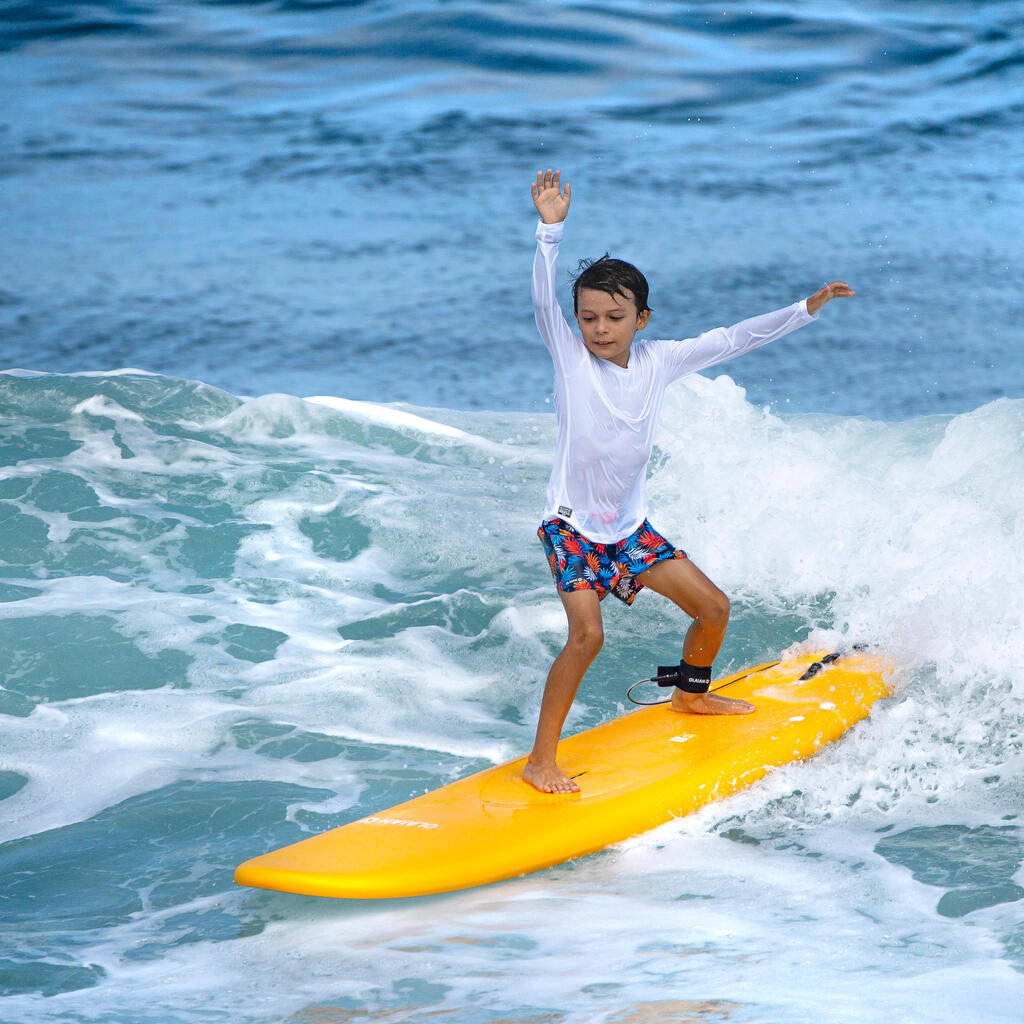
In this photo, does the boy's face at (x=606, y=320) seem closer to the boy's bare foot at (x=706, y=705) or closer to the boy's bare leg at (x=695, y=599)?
the boy's bare leg at (x=695, y=599)

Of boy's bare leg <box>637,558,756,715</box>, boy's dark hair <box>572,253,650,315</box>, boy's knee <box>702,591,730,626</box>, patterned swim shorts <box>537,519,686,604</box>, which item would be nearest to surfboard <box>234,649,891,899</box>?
boy's bare leg <box>637,558,756,715</box>

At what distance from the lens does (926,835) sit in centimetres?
337

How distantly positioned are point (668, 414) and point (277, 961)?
17.3ft

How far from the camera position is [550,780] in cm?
344

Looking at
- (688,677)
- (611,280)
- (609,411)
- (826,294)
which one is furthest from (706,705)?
(611,280)

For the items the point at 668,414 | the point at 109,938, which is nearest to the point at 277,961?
the point at 109,938

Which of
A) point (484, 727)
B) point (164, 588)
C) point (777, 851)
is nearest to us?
point (777, 851)

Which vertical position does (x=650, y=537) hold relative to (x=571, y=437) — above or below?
below

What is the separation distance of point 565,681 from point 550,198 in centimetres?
125

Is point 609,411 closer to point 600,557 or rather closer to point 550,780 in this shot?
point 600,557

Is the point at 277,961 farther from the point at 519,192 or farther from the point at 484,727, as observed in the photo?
the point at 519,192

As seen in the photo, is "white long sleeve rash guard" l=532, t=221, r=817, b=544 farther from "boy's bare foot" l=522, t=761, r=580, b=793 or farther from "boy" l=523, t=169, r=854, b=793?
"boy's bare foot" l=522, t=761, r=580, b=793

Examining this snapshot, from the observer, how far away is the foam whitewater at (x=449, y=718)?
2703 mm

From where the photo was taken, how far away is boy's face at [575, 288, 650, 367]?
327 centimetres
